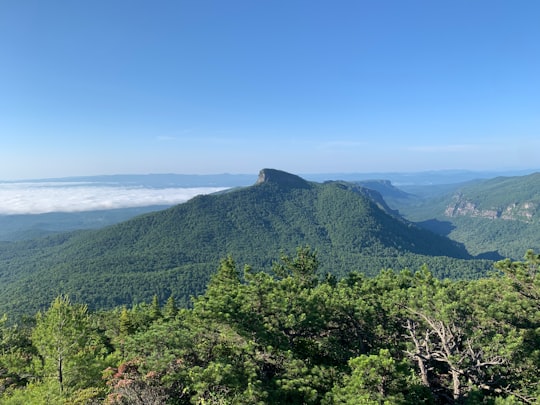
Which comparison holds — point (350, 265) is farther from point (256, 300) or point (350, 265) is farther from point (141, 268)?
point (256, 300)

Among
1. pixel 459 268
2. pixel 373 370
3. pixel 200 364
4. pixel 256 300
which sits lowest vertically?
pixel 459 268

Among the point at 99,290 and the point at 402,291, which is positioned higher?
the point at 402,291

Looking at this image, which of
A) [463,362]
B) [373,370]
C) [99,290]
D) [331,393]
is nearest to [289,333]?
[331,393]

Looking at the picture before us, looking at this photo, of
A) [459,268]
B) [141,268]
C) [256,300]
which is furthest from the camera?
[459,268]

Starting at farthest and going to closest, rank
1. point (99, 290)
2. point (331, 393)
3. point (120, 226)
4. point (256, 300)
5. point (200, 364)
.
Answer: point (120, 226)
point (99, 290)
point (256, 300)
point (200, 364)
point (331, 393)

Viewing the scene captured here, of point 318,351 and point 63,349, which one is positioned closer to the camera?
point 63,349

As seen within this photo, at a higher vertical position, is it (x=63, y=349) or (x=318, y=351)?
(x=63, y=349)

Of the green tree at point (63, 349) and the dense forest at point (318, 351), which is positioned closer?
the dense forest at point (318, 351)

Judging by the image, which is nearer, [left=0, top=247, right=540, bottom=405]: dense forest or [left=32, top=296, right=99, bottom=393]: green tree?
[left=0, top=247, right=540, bottom=405]: dense forest
